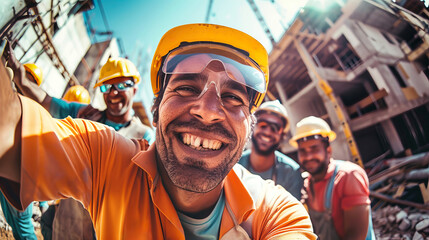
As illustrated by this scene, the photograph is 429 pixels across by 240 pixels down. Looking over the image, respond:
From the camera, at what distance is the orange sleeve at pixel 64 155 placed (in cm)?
73

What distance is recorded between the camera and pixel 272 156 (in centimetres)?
332

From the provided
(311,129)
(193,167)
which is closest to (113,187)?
(193,167)

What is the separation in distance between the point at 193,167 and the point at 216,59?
0.90 m

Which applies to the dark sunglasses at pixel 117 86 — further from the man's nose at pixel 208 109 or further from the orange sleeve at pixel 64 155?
the man's nose at pixel 208 109

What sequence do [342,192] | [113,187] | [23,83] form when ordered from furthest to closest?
[342,192]
[23,83]
[113,187]

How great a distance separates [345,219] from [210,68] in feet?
10.5

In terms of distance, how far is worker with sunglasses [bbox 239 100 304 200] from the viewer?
9.86 feet

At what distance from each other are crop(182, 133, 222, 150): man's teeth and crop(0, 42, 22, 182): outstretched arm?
0.78 metres

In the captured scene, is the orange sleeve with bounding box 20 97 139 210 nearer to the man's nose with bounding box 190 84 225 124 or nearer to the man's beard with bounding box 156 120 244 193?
the man's beard with bounding box 156 120 244 193

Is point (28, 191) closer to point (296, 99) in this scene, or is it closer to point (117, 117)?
point (117, 117)

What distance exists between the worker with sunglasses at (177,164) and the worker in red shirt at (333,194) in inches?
82.5

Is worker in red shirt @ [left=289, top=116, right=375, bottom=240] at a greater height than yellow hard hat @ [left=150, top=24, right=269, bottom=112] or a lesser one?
lesser

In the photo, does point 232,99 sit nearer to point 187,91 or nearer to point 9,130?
point 187,91

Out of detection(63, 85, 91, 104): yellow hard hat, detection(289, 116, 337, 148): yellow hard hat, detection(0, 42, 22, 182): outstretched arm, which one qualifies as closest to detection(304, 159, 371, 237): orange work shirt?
detection(289, 116, 337, 148): yellow hard hat
